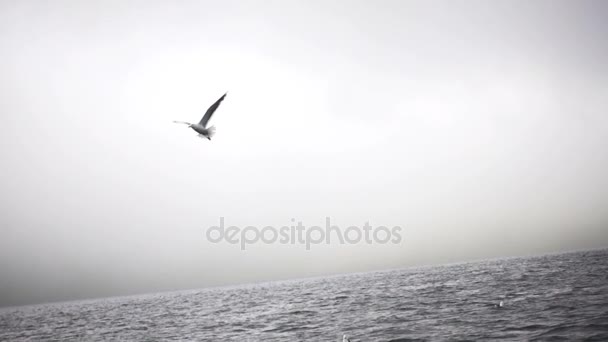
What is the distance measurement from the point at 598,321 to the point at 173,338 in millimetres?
21510

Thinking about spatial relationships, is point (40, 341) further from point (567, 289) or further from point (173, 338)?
point (567, 289)

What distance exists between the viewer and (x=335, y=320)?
26625 mm

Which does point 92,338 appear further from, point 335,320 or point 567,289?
point 567,289

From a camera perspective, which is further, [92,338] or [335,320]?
[92,338]

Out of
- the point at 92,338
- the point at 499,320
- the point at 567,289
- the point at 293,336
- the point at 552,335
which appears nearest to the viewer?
the point at 552,335

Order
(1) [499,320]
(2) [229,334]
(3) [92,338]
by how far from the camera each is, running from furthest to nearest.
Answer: (3) [92,338], (2) [229,334], (1) [499,320]

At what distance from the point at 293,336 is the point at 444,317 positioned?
781 centimetres

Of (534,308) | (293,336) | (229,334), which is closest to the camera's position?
(293,336)

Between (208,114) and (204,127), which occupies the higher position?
(208,114)

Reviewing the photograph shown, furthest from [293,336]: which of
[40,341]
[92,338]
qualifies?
[40,341]

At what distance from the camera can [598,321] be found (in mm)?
17391

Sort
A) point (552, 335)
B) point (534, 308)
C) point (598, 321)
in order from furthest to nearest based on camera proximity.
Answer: point (534, 308) < point (598, 321) < point (552, 335)

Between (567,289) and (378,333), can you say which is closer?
(378,333)

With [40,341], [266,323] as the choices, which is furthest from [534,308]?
[40,341]
